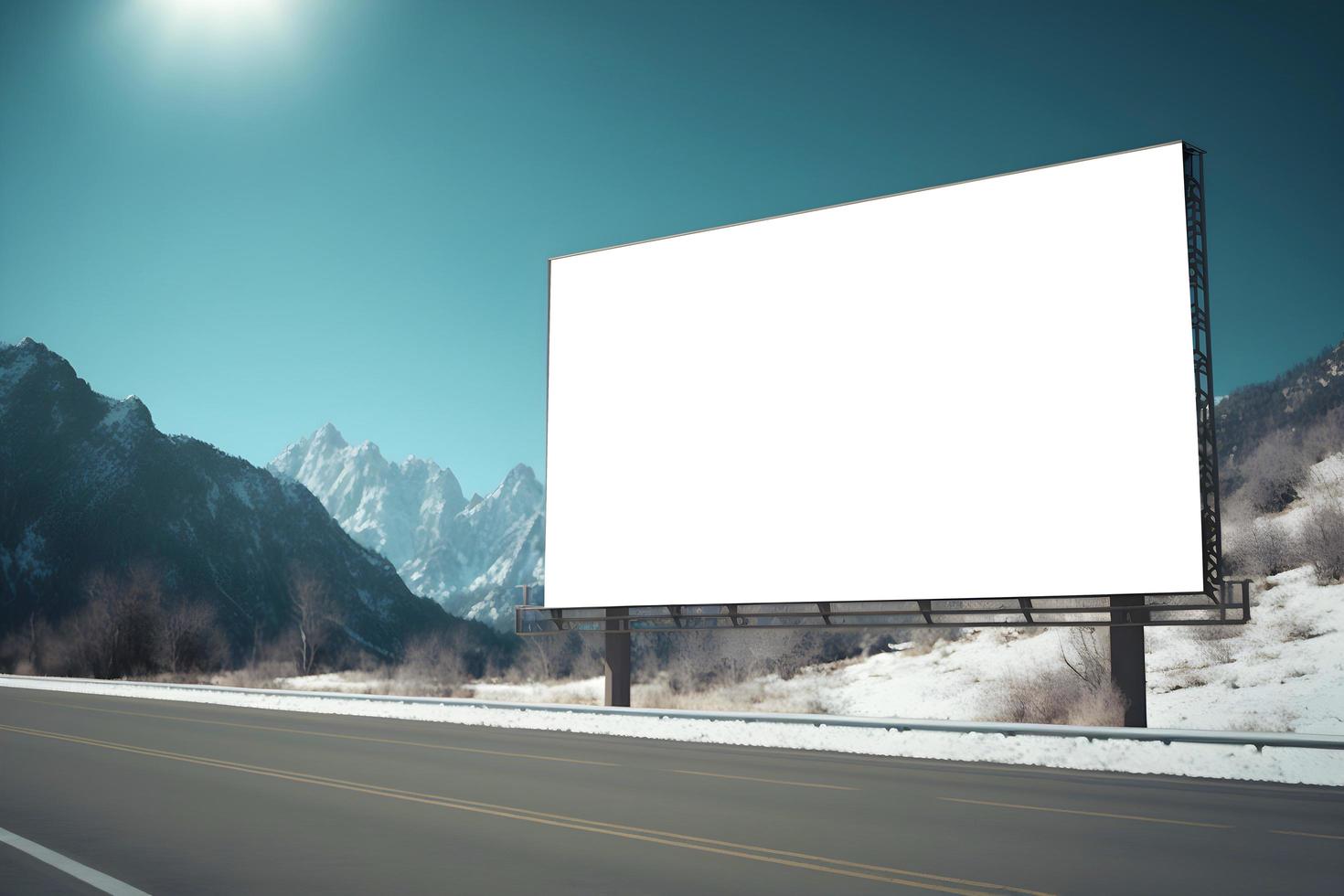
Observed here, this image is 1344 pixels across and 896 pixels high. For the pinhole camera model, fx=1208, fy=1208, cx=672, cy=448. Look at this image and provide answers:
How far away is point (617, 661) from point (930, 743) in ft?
41.6

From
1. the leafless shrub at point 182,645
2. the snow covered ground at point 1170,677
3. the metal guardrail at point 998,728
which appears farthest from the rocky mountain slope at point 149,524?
the metal guardrail at point 998,728

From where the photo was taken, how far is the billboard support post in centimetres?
2297

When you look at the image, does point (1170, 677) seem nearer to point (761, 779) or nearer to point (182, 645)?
point (761, 779)

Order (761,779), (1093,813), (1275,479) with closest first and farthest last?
(1093,813) < (761,779) < (1275,479)

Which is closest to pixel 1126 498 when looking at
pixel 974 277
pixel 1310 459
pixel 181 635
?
pixel 974 277

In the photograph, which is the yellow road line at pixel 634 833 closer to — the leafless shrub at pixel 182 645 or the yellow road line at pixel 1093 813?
the yellow road line at pixel 1093 813

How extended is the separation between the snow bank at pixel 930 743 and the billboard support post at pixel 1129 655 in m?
4.99

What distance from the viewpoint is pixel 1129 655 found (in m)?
23.3

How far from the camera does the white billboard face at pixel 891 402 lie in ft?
77.3

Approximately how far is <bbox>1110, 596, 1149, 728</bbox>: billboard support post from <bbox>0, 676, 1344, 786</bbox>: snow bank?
499cm

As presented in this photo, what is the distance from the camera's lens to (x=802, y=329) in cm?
2848

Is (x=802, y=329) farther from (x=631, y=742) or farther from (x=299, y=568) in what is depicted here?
(x=299, y=568)

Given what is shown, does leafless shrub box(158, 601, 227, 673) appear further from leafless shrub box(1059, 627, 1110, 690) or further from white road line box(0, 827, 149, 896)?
white road line box(0, 827, 149, 896)

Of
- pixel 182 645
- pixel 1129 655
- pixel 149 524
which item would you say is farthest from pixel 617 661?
pixel 149 524
